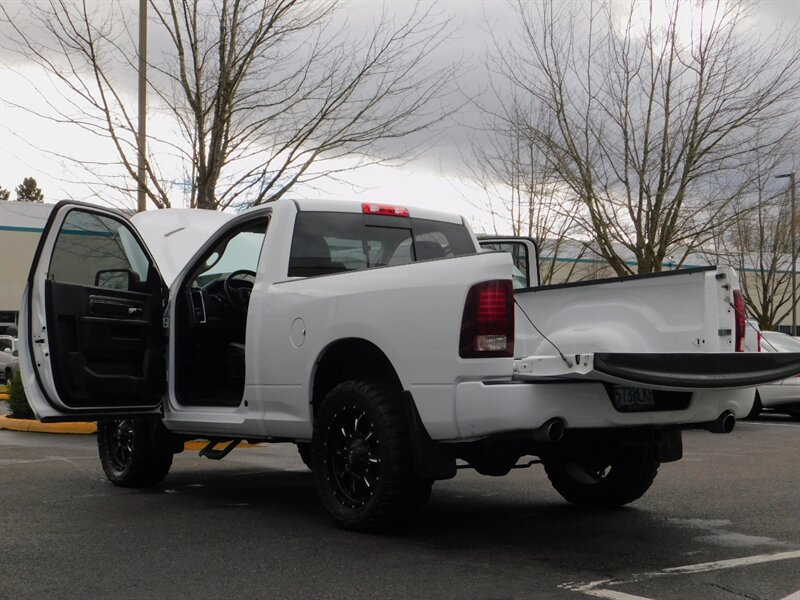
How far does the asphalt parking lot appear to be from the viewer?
4.70 meters

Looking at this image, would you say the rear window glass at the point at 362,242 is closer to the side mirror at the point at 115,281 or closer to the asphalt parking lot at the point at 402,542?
the side mirror at the point at 115,281

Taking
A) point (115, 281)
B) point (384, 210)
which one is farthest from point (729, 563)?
point (115, 281)

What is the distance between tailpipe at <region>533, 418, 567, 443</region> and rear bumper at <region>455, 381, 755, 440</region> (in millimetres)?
34

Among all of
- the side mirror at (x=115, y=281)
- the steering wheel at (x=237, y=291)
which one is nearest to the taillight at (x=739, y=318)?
the steering wheel at (x=237, y=291)

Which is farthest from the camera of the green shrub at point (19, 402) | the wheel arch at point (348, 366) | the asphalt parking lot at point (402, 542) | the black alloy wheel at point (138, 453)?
the green shrub at point (19, 402)

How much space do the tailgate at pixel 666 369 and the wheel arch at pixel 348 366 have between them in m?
1.04

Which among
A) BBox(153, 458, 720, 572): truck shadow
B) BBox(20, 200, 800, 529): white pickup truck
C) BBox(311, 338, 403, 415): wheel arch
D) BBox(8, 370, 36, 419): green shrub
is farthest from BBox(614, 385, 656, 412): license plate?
BBox(8, 370, 36, 419): green shrub

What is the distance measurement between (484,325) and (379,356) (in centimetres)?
90

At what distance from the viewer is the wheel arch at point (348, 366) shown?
597 centimetres

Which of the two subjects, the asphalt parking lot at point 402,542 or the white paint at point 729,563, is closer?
the asphalt parking lot at point 402,542

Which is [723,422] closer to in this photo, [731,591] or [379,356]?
[731,591]

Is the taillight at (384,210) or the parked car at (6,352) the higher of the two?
the taillight at (384,210)

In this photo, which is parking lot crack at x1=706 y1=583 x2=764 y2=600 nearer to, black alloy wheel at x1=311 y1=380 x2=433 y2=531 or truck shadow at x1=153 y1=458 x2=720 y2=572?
truck shadow at x1=153 y1=458 x2=720 y2=572

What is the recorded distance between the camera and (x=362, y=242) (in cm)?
701
